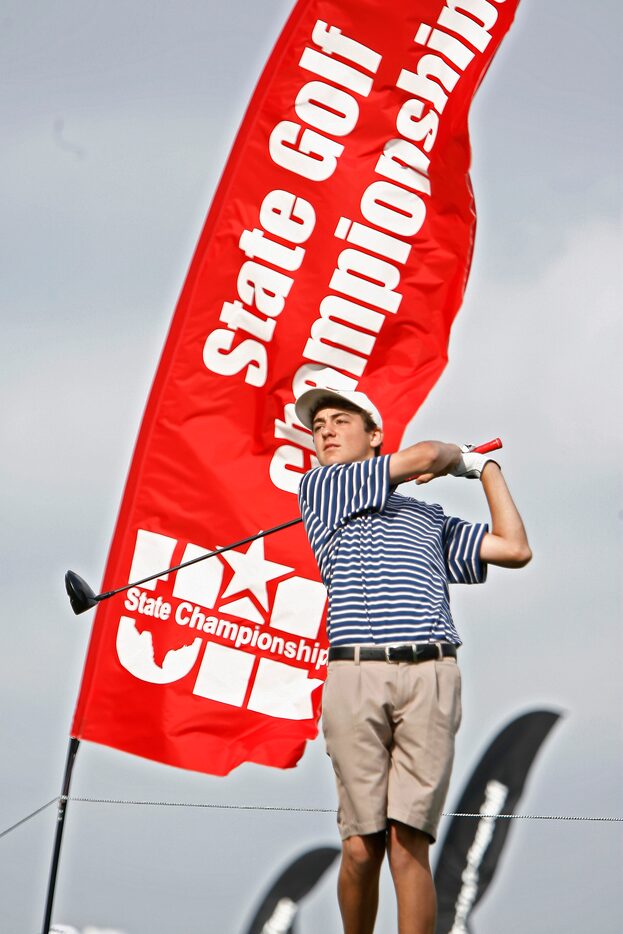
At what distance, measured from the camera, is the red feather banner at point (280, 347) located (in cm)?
442

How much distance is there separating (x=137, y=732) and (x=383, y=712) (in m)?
2.01

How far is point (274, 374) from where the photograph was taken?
4734 mm

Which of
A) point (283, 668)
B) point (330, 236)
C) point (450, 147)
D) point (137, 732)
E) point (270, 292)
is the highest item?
point (450, 147)

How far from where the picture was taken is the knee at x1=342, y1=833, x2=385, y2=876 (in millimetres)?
Result: 2527

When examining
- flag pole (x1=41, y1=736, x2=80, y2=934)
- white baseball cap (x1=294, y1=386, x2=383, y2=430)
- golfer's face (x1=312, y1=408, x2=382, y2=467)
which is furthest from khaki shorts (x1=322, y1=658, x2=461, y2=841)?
flag pole (x1=41, y1=736, x2=80, y2=934)

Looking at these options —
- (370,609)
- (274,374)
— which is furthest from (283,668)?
(370,609)

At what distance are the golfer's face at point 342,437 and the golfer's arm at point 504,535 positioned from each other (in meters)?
0.39

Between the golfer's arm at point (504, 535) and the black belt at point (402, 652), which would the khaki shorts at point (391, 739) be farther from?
the golfer's arm at point (504, 535)

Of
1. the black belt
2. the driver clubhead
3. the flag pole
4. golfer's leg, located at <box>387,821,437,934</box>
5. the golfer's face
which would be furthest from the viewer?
the driver clubhead

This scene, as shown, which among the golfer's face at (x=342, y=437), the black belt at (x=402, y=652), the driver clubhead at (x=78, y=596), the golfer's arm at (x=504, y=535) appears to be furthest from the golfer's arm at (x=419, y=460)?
the driver clubhead at (x=78, y=596)

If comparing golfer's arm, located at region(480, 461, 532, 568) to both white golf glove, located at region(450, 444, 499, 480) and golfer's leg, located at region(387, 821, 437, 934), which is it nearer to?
white golf glove, located at region(450, 444, 499, 480)

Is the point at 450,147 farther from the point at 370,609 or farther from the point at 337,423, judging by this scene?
the point at 370,609

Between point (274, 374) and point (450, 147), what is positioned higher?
point (450, 147)

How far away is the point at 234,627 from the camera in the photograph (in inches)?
177
